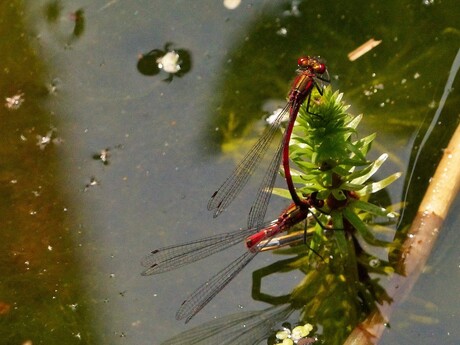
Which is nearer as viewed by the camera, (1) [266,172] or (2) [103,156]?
(1) [266,172]

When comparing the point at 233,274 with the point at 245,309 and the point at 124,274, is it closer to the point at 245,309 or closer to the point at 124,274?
the point at 245,309

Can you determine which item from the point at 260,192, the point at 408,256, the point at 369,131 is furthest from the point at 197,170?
the point at 408,256

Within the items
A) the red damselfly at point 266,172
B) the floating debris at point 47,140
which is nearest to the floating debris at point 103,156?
the floating debris at point 47,140

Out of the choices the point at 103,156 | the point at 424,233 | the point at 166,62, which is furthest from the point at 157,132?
the point at 424,233

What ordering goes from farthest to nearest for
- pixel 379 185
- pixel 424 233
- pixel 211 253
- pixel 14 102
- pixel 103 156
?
1. pixel 14 102
2. pixel 103 156
3. pixel 211 253
4. pixel 424 233
5. pixel 379 185

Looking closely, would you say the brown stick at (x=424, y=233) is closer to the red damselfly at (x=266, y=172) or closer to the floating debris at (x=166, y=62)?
the red damselfly at (x=266, y=172)

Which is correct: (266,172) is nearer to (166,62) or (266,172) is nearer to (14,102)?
(166,62)

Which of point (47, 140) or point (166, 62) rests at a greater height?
point (166, 62)

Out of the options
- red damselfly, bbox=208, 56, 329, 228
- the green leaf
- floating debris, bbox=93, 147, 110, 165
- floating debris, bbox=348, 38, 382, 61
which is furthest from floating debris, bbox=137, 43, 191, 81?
the green leaf
